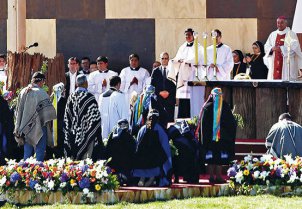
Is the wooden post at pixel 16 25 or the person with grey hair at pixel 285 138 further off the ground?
the wooden post at pixel 16 25

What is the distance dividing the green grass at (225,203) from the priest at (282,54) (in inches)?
201

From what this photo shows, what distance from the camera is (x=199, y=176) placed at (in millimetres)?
23047

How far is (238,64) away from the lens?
28281 millimetres

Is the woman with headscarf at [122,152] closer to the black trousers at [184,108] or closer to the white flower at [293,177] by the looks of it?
the white flower at [293,177]

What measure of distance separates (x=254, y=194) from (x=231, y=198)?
582 mm

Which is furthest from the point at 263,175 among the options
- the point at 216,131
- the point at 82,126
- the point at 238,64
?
the point at 238,64

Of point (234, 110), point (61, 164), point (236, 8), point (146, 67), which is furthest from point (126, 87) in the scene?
point (61, 164)

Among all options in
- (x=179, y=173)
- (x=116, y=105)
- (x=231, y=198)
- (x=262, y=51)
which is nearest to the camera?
(x=231, y=198)

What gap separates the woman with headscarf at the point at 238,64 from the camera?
92.3 feet

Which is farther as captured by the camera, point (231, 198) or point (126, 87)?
point (126, 87)

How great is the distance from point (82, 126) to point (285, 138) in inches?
128

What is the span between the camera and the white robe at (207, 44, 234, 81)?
85.9 ft

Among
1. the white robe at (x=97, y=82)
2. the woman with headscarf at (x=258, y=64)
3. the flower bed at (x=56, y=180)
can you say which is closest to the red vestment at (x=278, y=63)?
the woman with headscarf at (x=258, y=64)

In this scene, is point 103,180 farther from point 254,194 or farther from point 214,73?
point 214,73
